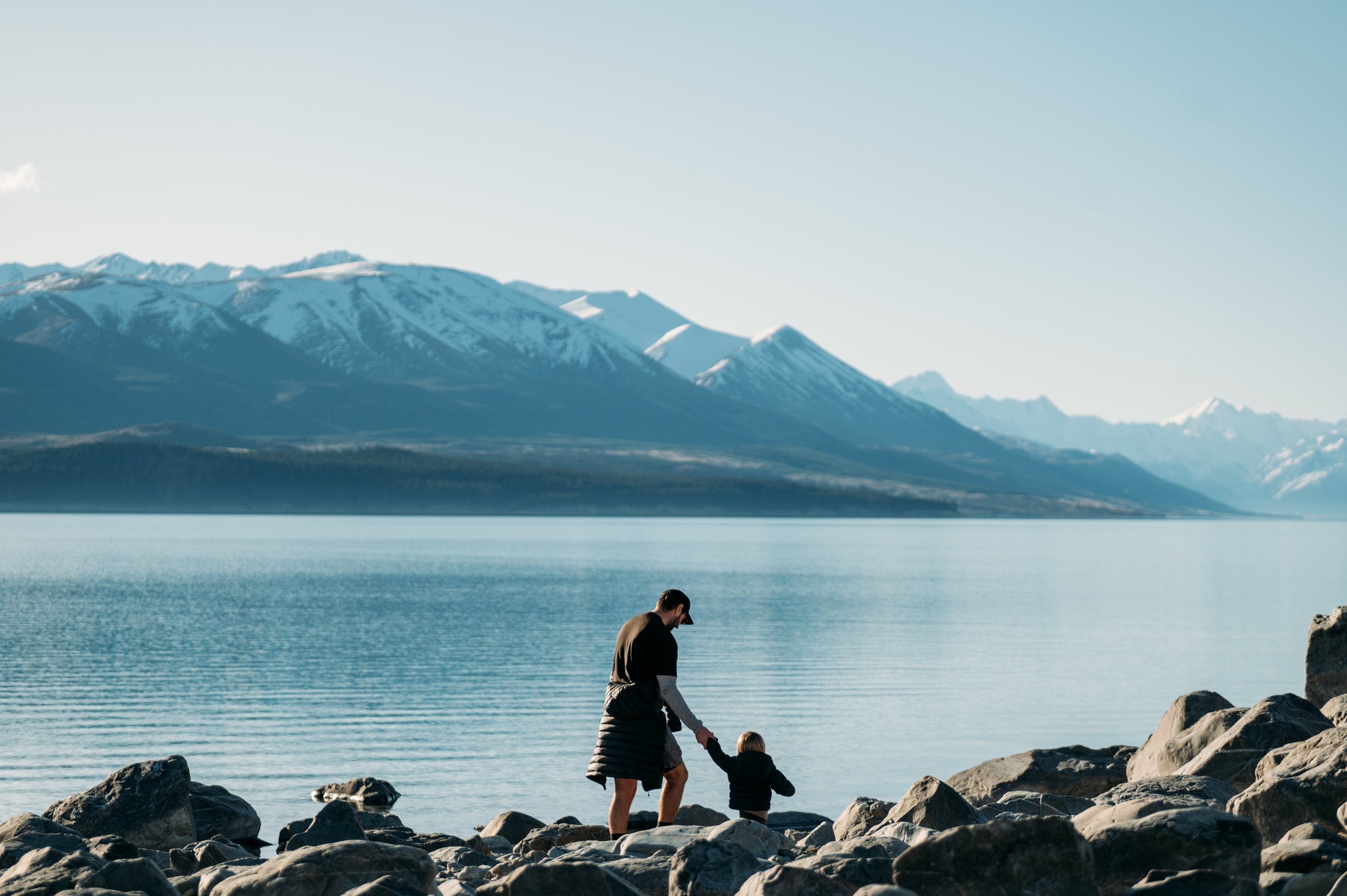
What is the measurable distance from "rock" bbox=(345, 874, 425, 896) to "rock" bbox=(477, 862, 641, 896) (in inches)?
23.3

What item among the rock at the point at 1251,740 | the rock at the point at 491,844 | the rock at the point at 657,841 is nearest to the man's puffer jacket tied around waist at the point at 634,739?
the rock at the point at 657,841

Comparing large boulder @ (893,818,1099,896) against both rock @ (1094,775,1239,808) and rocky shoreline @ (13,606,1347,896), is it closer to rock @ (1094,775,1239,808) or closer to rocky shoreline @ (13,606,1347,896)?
rocky shoreline @ (13,606,1347,896)

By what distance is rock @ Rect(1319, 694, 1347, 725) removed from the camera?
17234 mm

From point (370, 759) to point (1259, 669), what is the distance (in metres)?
28.4

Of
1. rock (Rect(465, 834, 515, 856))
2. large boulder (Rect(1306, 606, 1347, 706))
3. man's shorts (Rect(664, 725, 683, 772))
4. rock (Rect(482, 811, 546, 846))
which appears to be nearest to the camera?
man's shorts (Rect(664, 725, 683, 772))

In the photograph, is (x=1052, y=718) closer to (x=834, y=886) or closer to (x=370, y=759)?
(x=370, y=759)

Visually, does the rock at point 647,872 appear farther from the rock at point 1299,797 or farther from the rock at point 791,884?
the rock at point 1299,797

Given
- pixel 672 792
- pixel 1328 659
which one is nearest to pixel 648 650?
pixel 672 792

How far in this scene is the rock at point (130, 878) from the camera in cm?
1059

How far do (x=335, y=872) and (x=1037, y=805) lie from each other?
370 inches

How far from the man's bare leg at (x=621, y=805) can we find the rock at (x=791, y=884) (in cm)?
330

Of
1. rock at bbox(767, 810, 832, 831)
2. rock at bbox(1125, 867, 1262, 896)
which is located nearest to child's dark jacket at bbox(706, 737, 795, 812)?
rock at bbox(767, 810, 832, 831)

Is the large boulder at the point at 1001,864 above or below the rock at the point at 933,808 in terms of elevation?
above

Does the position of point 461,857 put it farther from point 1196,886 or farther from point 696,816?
point 1196,886
